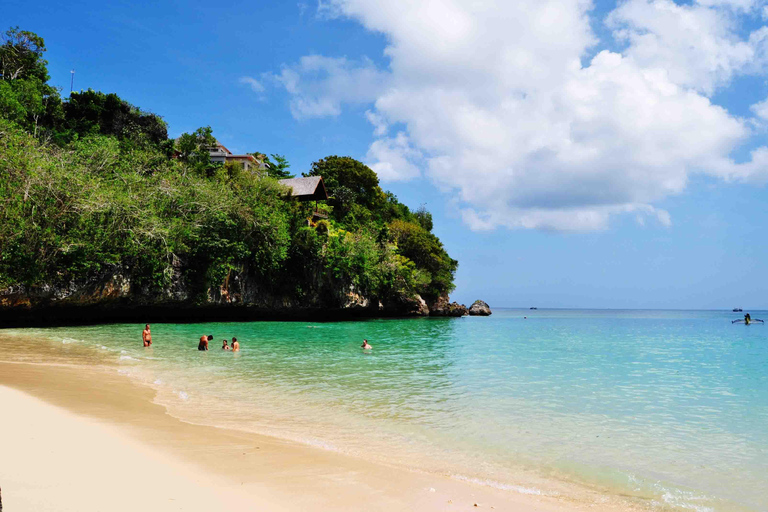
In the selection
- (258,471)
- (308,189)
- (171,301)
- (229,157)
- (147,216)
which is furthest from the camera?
(229,157)

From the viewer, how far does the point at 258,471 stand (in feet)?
15.1

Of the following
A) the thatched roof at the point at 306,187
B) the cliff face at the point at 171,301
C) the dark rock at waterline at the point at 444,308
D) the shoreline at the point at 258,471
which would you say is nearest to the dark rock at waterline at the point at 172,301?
the cliff face at the point at 171,301

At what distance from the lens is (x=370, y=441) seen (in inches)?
246

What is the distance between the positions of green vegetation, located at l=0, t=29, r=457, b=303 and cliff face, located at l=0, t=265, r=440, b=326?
0.23 meters

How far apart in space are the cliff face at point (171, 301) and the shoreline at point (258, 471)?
61.7 feet

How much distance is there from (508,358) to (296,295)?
72.4ft

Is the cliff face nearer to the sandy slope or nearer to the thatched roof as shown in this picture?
the thatched roof

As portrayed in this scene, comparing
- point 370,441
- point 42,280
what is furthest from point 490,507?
point 42,280

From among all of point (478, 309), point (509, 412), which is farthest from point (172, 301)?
point (478, 309)

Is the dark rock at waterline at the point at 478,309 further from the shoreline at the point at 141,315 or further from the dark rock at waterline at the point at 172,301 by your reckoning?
the shoreline at the point at 141,315

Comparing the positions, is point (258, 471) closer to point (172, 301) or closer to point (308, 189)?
point (172, 301)

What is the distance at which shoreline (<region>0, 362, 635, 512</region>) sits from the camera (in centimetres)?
395

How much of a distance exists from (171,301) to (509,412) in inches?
991

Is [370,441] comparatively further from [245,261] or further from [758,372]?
[245,261]
